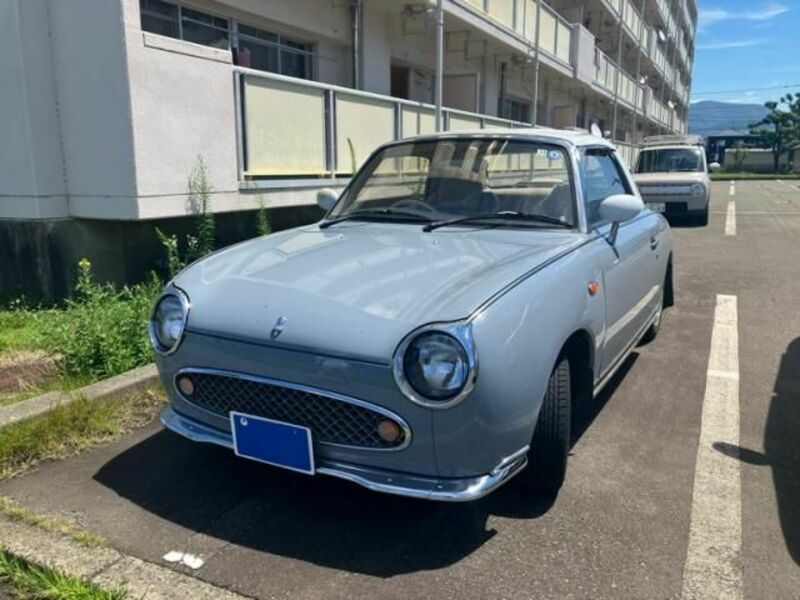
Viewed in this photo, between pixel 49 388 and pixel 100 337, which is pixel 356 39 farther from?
pixel 49 388

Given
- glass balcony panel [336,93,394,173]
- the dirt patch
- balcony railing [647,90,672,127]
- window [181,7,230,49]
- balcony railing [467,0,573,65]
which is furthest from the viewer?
balcony railing [647,90,672,127]

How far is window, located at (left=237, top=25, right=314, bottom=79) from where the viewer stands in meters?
8.26

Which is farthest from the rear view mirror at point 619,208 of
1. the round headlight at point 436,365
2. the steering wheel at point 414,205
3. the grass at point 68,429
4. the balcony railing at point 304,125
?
the balcony railing at point 304,125

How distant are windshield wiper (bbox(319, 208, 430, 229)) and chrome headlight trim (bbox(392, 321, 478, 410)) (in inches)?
57.9

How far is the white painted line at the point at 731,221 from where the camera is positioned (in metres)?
13.2

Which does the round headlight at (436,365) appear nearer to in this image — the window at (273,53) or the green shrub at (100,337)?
the green shrub at (100,337)

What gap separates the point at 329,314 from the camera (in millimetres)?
2379

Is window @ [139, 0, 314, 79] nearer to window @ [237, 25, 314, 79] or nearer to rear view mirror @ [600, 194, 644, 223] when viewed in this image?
window @ [237, 25, 314, 79]

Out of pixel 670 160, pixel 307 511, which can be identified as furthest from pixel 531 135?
pixel 670 160

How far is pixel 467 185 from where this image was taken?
370 cm

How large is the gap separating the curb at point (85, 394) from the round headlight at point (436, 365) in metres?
2.16

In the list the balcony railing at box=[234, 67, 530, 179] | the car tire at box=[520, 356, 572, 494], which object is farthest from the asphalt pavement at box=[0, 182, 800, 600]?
the balcony railing at box=[234, 67, 530, 179]

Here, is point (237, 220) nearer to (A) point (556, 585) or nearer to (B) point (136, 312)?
(B) point (136, 312)

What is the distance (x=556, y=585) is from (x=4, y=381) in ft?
11.1
